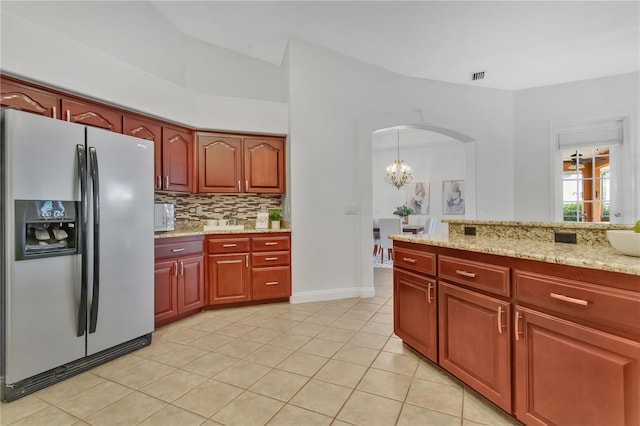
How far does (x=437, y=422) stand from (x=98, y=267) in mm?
2376

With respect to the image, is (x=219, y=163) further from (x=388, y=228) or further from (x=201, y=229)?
(x=388, y=228)

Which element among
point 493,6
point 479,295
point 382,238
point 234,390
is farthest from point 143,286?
point 382,238

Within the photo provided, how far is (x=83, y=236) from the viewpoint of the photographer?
2141 mm

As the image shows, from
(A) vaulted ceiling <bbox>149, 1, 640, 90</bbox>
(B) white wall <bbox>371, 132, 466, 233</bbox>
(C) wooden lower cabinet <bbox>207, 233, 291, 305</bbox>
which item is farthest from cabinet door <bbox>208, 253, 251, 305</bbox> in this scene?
(B) white wall <bbox>371, 132, 466, 233</bbox>

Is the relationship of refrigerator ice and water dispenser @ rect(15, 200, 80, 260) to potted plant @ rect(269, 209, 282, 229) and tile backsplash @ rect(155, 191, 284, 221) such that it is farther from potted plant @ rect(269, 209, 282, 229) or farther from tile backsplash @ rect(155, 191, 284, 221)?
potted plant @ rect(269, 209, 282, 229)

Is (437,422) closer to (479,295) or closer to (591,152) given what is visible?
(479,295)

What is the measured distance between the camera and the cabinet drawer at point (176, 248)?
→ 117 inches

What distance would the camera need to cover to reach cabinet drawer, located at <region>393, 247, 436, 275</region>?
6.93 feet

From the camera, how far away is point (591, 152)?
14.9ft

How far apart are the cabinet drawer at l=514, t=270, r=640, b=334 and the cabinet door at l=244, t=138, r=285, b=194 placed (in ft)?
9.85

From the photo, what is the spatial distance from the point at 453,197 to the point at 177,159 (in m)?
6.49

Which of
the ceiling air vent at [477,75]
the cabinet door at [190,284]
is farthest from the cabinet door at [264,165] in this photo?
the ceiling air vent at [477,75]

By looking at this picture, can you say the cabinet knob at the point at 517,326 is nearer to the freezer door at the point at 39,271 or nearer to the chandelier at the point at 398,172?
the freezer door at the point at 39,271

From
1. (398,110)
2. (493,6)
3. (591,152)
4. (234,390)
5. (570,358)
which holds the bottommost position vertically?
(234,390)
